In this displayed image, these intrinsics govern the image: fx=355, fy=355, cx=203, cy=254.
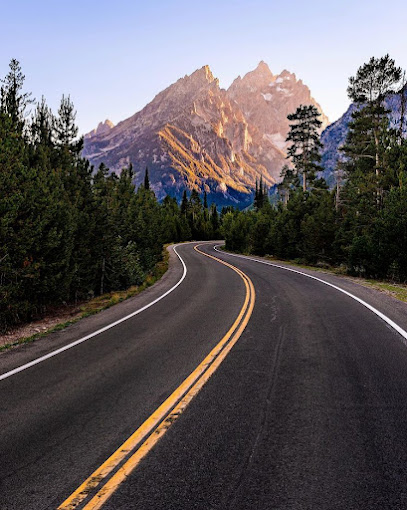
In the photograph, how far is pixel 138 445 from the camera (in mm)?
3781

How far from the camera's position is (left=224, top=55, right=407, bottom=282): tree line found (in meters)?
18.1

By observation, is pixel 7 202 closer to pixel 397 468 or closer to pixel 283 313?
pixel 283 313

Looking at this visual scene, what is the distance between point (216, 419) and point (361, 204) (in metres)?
21.1

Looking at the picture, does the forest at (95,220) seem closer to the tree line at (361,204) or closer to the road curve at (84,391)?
the tree line at (361,204)

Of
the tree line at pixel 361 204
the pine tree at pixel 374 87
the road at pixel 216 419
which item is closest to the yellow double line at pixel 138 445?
the road at pixel 216 419

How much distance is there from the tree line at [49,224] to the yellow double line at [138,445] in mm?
6411

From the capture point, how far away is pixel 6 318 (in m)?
10.3

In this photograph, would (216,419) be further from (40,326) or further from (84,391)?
(40,326)

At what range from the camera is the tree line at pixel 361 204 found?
59.5ft

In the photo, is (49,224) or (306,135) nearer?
(49,224)

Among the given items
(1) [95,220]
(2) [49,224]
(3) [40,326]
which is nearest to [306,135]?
(1) [95,220]

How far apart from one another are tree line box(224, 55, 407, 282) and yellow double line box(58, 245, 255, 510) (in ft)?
49.1

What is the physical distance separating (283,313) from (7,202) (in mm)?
8182

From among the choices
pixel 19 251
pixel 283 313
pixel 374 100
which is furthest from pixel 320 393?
pixel 374 100
